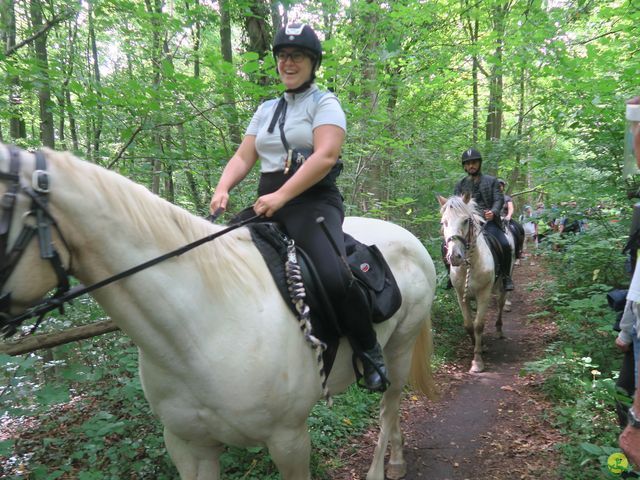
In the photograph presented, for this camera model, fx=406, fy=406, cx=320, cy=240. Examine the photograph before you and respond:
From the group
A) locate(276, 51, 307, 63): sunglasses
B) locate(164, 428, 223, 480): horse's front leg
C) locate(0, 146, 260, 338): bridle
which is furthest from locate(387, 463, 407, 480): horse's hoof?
locate(276, 51, 307, 63): sunglasses

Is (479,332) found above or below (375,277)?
below

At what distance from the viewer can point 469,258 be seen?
248 inches

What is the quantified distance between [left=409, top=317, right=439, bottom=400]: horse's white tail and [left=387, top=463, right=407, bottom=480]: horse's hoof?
30.2 inches

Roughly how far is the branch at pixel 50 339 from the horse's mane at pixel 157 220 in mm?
1464

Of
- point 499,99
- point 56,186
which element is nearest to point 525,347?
point 56,186

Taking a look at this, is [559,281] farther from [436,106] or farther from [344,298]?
[344,298]

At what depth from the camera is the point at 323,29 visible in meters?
7.48

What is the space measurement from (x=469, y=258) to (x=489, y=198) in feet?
6.05

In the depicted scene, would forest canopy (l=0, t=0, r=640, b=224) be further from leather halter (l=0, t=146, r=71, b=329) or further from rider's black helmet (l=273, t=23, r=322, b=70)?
leather halter (l=0, t=146, r=71, b=329)

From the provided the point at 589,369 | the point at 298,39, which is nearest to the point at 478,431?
the point at 589,369

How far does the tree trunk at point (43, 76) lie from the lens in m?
3.96

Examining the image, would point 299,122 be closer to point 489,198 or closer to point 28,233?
point 28,233

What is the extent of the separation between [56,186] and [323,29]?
7184 mm

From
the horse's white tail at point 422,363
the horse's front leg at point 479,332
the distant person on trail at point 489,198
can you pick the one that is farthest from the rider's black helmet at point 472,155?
the horse's white tail at point 422,363
